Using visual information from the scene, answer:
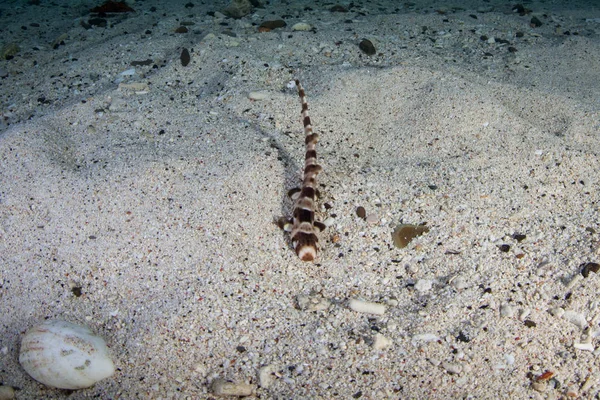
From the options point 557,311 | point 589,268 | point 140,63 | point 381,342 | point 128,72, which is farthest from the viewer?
point 140,63

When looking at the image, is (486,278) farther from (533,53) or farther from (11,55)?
(11,55)

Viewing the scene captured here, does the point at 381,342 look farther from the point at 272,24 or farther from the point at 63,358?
the point at 272,24

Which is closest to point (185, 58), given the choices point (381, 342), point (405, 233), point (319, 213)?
point (319, 213)

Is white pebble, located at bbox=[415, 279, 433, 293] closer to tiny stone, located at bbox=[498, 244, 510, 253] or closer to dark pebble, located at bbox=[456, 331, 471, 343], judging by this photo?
dark pebble, located at bbox=[456, 331, 471, 343]

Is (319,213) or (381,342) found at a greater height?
(319,213)

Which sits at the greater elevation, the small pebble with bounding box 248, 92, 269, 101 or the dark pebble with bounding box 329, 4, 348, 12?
the dark pebble with bounding box 329, 4, 348, 12

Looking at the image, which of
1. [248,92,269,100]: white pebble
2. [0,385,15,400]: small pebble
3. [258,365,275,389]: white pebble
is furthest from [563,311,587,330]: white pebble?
[248,92,269,100]: white pebble
